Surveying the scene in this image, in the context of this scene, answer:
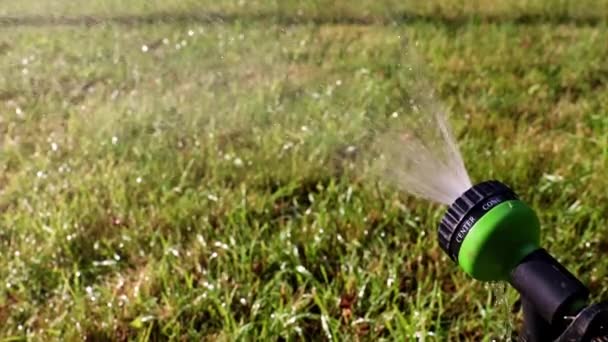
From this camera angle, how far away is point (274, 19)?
3105mm

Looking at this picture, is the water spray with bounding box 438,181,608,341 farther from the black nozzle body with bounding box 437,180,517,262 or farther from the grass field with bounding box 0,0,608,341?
the grass field with bounding box 0,0,608,341

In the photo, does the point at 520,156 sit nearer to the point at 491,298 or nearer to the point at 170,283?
the point at 491,298

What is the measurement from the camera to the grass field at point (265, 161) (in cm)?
155

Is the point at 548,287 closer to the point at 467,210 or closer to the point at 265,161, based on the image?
the point at 467,210

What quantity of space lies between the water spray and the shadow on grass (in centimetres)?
205

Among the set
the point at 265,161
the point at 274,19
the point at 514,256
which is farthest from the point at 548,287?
the point at 274,19

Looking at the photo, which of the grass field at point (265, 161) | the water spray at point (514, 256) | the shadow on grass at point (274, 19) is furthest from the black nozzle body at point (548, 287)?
the shadow on grass at point (274, 19)

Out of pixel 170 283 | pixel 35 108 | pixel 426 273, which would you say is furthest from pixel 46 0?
pixel 426 273

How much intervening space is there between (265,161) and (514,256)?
1.07m

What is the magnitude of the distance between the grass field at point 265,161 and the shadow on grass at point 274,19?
0.03ft

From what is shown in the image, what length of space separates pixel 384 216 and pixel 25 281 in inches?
29.6

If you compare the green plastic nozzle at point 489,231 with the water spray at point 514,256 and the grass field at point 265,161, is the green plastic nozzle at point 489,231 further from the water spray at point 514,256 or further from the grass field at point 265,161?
the grass field at point 265,161

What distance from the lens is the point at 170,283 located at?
1.61 m

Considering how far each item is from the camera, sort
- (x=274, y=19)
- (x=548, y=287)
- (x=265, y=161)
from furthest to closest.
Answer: (x=274, y=19)
(x=265, y=161)
(x=548, y=287)
